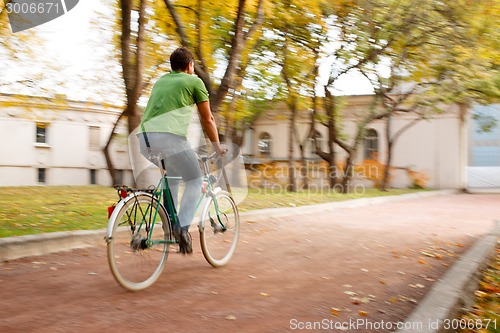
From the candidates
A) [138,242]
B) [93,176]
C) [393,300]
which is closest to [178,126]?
[138,242]

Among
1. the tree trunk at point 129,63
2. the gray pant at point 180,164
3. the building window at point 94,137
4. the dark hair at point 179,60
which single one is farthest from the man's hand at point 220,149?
the building window at point 94,137

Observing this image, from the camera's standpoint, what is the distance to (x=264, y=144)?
40656 mm

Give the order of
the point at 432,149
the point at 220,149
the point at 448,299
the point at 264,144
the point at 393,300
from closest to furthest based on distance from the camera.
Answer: the point at 448,299 → the point at 393,300 → the point at 220,149 → the point at 432,149 → the point at 264,144

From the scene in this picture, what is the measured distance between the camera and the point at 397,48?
59.9ft

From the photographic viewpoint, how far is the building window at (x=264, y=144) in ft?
132

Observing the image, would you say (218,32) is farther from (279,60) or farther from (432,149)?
(432,149)

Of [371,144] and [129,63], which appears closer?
[129,63]

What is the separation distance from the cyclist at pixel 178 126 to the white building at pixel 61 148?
997 inches

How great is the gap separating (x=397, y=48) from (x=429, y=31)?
218 cm

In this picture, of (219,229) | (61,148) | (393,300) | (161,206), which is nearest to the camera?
(393,300)

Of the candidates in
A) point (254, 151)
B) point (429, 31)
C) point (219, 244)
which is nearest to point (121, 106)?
point (429, 31)

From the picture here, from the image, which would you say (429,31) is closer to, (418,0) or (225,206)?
(418,0)

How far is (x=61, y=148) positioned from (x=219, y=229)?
3337 cm

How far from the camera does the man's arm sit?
500 centimetres
